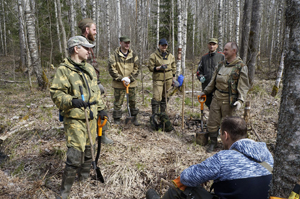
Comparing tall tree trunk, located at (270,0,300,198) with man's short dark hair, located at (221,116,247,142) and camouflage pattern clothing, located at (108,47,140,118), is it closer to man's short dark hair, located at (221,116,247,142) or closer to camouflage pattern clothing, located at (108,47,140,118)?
man's short dark hair, located at (221,116,247,142)

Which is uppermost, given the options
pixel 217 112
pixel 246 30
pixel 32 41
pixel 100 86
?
pixel 246 30

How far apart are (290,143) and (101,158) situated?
329cm

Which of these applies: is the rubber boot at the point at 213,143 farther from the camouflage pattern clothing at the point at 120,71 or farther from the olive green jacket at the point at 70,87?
the olive green jacket at the point at 70,87

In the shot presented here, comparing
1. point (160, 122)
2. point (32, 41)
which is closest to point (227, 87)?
point (160, 122)

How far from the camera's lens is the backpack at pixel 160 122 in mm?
5496

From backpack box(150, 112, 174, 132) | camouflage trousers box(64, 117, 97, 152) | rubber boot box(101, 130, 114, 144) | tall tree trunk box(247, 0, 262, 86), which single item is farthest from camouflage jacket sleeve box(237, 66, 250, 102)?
tall tree trunk box(247, 0, 262, 86)

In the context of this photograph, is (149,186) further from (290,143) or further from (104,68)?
(104,68)

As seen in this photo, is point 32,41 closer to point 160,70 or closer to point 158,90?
point 160,70

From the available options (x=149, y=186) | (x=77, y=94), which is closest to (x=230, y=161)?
(x=149, y=186)

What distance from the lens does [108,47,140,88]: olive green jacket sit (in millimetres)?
5375

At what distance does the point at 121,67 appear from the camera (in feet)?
18.0

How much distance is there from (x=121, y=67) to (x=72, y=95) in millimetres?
2694

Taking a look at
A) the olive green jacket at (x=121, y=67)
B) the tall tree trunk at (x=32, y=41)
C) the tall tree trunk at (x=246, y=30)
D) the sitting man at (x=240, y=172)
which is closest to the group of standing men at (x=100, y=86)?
the olive green jacket at (x=121, y=67)

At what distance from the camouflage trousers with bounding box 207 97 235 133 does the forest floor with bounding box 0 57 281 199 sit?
1.94ft
